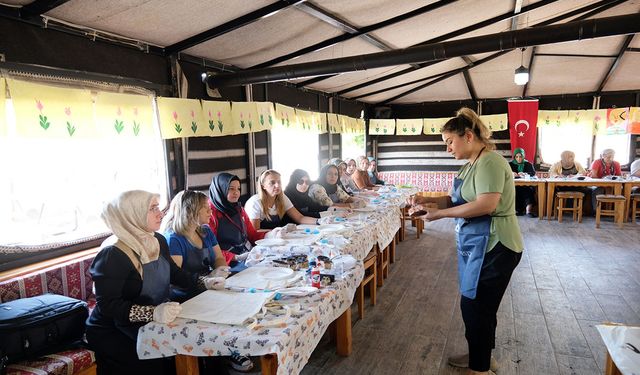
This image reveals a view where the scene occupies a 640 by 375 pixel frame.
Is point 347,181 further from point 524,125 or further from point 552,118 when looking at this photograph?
point 552,118

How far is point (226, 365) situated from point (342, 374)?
2.52ft

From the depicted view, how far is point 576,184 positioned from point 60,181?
7628 mm

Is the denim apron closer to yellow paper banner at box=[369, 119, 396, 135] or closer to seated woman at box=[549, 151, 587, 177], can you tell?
seated woman at box=[549, 151, 587, 177]

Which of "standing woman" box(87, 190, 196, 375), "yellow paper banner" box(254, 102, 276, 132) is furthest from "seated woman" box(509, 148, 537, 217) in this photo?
"standing woman" box(87, 190, 196, 375)

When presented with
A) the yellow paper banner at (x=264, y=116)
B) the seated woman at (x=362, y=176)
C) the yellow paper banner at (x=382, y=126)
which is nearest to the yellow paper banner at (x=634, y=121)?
the yellow paper banner at (x=382, y=126)

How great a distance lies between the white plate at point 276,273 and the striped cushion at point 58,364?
998 millimetres

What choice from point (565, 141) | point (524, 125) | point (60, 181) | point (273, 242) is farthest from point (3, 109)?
point (565, 141)

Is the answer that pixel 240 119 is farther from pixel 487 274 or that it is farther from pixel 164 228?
pixel 487 274

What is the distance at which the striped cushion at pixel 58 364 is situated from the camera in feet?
6.12

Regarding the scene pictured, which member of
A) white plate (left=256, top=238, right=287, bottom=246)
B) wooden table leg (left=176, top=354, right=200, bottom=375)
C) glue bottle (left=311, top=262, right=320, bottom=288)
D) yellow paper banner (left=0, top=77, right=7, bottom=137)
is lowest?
wooden table leg (left=176, top=354, right=200, bottom=375)

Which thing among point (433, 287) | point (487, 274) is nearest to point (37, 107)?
point (487, 274)

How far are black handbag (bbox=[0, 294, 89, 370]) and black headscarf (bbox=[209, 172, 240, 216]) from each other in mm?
1316

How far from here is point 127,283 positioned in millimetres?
1904

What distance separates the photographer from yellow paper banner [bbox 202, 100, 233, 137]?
4027 millimetres
